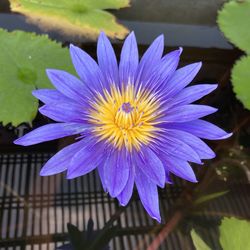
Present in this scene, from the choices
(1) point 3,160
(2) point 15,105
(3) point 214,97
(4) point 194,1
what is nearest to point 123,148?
(2) point 15,105

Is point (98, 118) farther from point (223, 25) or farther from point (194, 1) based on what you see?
point (194, 1)

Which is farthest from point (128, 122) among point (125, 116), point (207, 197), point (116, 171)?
point (207, 197)

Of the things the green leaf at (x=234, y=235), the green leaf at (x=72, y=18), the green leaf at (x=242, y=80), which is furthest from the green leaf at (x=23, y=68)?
the green leaf at (x=234, y=235)

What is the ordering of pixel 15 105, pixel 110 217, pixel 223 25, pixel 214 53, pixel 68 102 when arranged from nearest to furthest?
pixel 68 102 < pixel 15 105 < pixel 110 217 < pixel 223 25 < pixel 214 53

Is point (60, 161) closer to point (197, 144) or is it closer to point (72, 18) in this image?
point (197, 144)

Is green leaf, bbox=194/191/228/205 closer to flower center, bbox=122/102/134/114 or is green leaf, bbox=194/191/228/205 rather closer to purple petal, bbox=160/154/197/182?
purple petal, bbox=160/154/197/182

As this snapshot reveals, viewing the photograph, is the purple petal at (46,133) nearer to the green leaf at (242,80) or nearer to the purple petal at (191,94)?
the purple petal at (191,94)

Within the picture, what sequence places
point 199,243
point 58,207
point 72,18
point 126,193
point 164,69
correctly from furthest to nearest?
1. point 72,18
2. point 58,207
3. point 199,243
4. point 164,69
5. point 126,193
